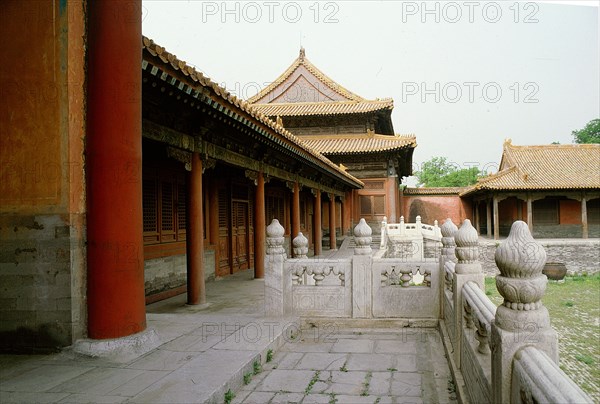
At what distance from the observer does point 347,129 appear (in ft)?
79.6

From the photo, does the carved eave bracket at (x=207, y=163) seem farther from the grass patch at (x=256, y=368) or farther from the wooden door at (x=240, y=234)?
the wooden door at (x=240, y=234)

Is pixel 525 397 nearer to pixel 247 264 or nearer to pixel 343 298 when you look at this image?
pixel 343 298

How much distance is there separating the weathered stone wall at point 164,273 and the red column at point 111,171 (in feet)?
10.7

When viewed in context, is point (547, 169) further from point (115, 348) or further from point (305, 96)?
point (115, 348)

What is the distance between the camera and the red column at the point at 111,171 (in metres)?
4.15

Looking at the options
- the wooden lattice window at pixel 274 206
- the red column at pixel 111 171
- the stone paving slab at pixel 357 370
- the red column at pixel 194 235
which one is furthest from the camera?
the wooden lattice window at pixel 274 206

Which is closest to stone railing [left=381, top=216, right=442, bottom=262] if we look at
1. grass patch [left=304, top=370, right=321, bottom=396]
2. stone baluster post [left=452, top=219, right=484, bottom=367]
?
stone baluster post [left=452, top=219, right=484, bottom=367]

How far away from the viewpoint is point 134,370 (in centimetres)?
375

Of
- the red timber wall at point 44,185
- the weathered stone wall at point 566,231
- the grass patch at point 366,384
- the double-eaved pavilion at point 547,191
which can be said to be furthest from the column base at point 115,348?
the weathered stone wall at point 566,231

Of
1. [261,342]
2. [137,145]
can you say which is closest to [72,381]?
[261,342]

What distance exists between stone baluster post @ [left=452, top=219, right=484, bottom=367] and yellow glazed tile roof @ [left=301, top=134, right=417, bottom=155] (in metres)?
17.4

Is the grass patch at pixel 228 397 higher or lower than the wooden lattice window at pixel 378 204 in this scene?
lower

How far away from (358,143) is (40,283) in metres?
19.9

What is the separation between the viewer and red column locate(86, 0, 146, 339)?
4.15 m
